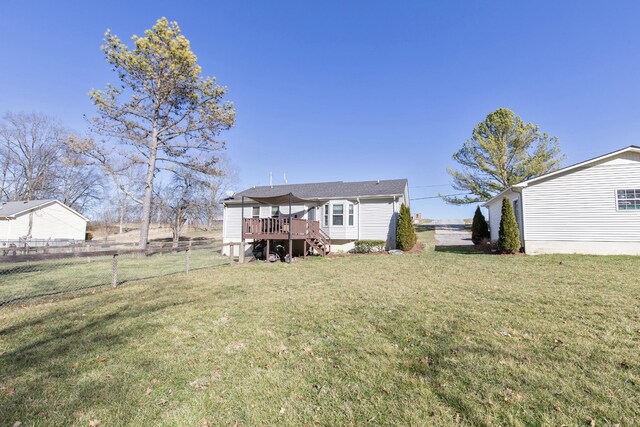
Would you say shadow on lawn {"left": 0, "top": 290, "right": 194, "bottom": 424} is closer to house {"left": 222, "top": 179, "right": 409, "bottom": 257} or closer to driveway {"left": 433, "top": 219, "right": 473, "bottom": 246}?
house {"left": 222, "top": 179, "right": 409, "bottom": 257}

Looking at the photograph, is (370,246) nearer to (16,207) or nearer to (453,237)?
(453,237)

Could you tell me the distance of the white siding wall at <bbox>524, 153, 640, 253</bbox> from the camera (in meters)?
11.9

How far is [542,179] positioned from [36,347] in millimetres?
17271

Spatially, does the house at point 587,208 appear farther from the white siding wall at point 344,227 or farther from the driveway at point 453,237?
the white siding wall at point 344,227

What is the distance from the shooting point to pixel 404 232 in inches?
612

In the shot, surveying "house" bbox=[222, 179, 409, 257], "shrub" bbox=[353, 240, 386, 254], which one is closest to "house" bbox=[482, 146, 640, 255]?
"house" bbox=[222, 179, 409, 257]

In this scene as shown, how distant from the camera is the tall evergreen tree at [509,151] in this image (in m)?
22.9

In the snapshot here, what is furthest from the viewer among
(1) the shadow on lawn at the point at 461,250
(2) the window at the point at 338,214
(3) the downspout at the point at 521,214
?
(2) the window at the point at 338,214

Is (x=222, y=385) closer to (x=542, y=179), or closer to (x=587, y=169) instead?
(x=542, y=179)

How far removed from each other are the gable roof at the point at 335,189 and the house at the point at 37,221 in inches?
861

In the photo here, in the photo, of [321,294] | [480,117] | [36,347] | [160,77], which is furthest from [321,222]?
[480,117]

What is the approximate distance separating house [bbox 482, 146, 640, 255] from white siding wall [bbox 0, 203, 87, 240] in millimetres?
40157

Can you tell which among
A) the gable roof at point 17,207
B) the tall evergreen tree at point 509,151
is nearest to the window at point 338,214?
the tall evergreen tree at point 509,151

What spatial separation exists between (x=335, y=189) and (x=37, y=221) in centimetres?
3062
